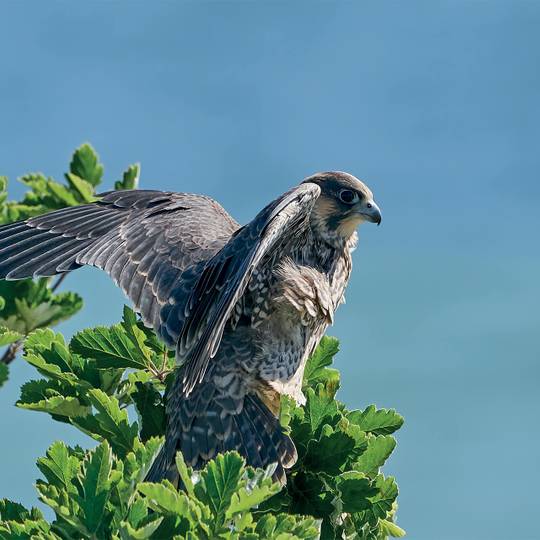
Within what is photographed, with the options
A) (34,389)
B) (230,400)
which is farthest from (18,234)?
(230,400)

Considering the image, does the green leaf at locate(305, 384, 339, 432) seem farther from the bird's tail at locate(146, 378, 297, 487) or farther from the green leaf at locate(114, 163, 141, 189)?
the green leaf at locate(114, 163, 141, 189)

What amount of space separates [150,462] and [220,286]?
5.16ft

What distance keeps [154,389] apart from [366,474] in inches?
51.6

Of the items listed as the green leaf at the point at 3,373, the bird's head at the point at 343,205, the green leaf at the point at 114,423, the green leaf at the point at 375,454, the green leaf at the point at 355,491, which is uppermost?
the bird's head at the point at 343,205

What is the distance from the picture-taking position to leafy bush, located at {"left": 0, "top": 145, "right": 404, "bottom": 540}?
3.58 meters

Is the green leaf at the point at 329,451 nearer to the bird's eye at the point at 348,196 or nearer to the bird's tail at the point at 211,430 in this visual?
the bird's tail at the point at 211,430

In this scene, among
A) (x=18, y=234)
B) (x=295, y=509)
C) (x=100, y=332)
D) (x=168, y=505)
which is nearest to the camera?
(x=168, y=505)

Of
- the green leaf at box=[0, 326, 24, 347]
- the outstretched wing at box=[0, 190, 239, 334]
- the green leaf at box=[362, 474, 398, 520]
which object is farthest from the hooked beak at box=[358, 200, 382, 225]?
the green leaf at box=[0, 326, 24, 347]

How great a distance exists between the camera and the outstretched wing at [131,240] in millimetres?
5988

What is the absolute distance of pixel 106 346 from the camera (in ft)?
17.6

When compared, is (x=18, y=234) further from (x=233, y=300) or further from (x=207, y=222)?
(x=233, y=300)

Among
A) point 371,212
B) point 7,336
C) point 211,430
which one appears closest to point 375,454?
point 211,430

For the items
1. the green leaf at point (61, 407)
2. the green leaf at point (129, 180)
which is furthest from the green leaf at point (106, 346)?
the green leaf at point (129, 180)

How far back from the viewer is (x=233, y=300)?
4926 mm
